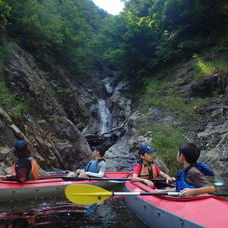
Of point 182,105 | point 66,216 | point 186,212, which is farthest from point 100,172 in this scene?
point 182,105

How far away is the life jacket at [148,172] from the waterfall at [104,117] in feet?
30.5

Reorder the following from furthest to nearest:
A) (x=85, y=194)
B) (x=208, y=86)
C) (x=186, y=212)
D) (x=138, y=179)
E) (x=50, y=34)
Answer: (x=50, y=34)
(x=208, y=86)
(x=138, y=179)
(x=85, y=194)
(x=186, y=212)

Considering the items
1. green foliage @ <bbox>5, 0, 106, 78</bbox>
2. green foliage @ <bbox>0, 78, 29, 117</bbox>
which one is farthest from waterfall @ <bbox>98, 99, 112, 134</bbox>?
green foliage @ <bbox>0, 78, 29, 117</bbox>

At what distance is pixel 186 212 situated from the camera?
9.36ft

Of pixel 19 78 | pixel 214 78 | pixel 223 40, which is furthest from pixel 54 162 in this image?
pixel 223 40

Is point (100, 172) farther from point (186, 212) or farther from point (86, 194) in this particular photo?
point (186, 212)

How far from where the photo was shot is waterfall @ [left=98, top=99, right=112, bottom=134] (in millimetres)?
15000

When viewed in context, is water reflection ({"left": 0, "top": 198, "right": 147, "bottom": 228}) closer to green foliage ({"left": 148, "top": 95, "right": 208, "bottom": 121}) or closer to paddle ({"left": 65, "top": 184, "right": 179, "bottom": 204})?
paddle ({"left": 65, "top": 184, "right": 179, "bottom": 204})

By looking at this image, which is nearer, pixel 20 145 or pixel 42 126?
pixel 20 145

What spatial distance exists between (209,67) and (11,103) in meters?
9.41

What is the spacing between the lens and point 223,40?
13789mm

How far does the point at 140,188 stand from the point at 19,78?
298 inches

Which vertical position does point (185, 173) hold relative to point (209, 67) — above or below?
below

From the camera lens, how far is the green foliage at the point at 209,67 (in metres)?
12.6
